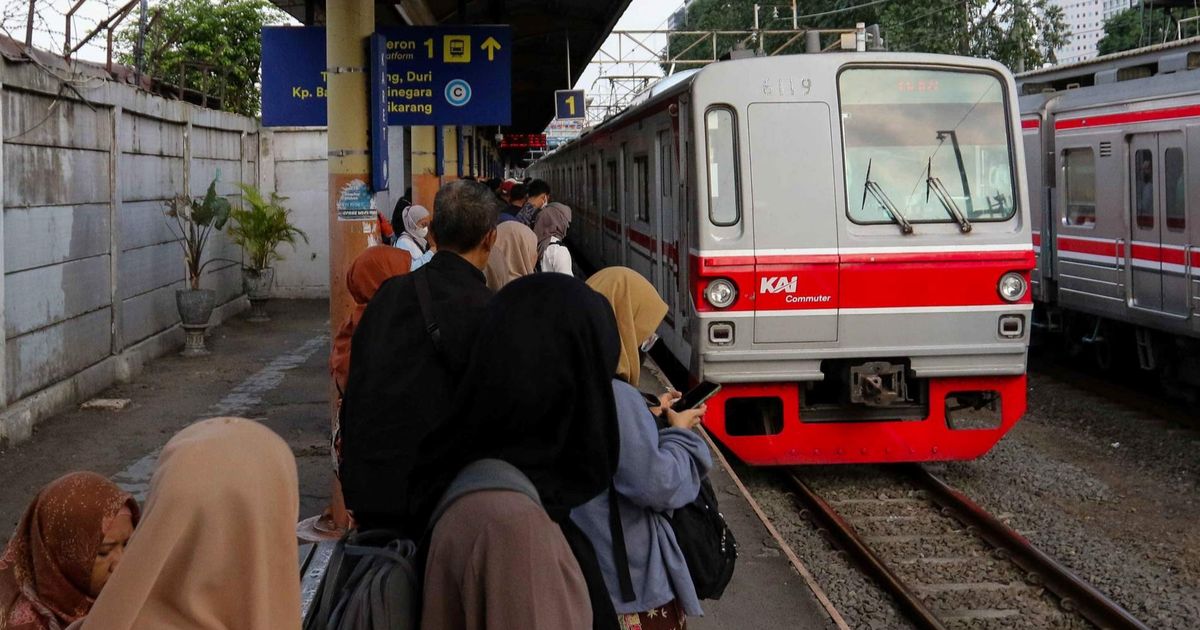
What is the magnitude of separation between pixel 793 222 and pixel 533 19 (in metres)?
8.25

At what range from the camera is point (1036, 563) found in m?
6.71

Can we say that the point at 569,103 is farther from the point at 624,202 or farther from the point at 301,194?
the point at 624,202

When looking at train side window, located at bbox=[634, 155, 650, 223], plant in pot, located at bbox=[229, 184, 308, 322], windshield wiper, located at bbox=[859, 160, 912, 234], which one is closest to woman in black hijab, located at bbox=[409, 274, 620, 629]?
windshield wiper, located at bbox=[859, 160, 912, 234]

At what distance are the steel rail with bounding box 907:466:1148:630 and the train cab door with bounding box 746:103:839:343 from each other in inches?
51.0

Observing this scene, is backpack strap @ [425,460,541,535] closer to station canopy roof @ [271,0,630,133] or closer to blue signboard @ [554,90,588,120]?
station canopy roof @ [271,0,630,133]

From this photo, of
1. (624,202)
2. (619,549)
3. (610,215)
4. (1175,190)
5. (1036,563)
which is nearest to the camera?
(619,549)

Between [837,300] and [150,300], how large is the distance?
24.0 ft

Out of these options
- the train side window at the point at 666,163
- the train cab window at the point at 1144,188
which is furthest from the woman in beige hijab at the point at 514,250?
the train cab window at the point at 1144,188

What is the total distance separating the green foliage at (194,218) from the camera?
512 inches

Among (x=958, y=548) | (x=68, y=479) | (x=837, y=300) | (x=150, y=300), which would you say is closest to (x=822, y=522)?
(x=958, y=548)

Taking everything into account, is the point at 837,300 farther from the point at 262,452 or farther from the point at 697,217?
the point at 262,452

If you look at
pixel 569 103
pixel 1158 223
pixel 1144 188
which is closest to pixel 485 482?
pixel 1158 223

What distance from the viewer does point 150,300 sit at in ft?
40.5

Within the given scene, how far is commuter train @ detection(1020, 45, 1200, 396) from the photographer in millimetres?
10875
